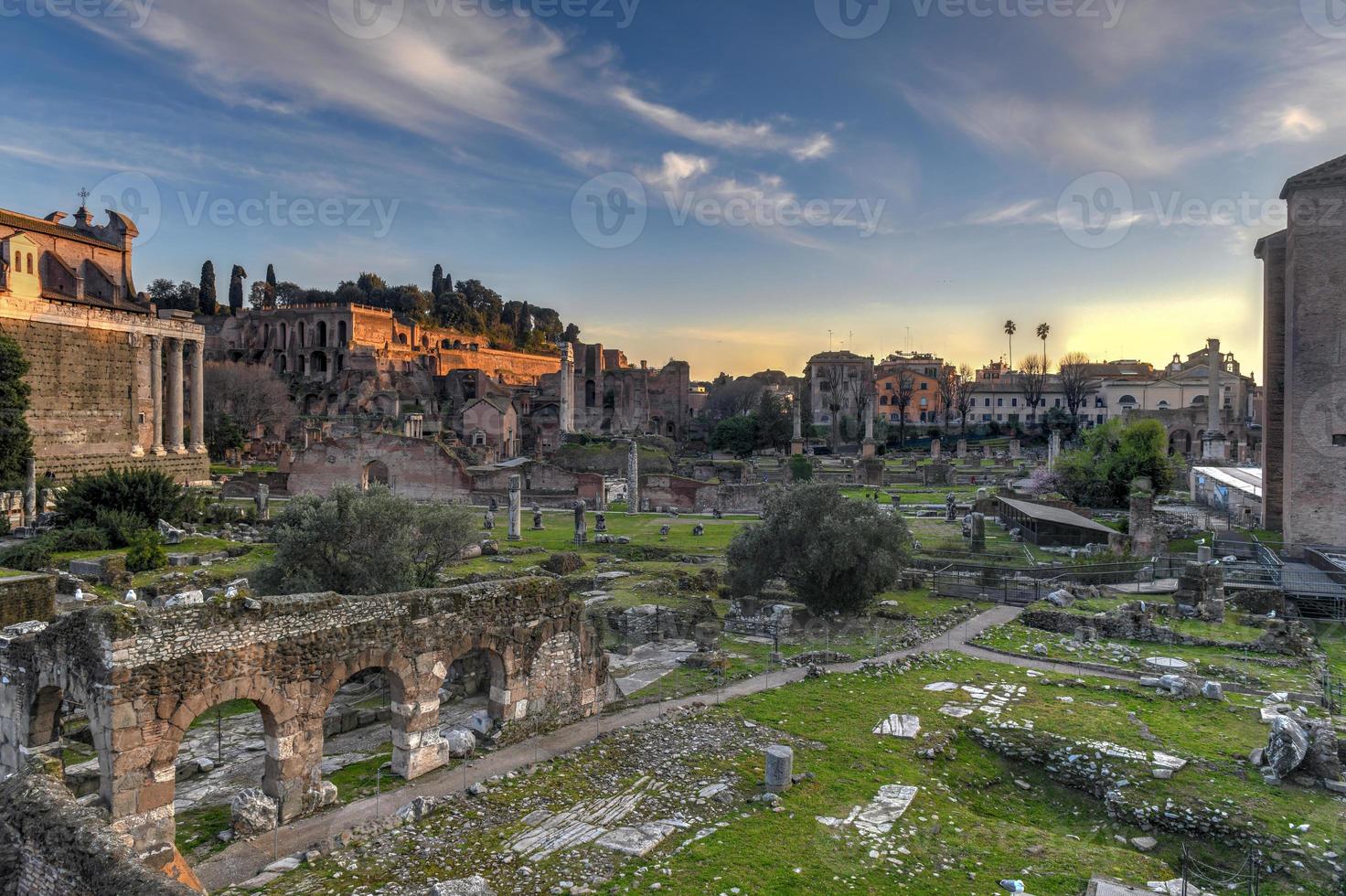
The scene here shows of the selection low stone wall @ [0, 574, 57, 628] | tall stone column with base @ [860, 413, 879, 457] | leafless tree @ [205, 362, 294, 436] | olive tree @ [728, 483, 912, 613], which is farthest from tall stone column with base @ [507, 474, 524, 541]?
leafless tree @ [205, 362, 294, 436]

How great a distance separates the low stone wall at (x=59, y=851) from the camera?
21.4 ft

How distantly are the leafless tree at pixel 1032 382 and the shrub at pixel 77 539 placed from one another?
3014 inches

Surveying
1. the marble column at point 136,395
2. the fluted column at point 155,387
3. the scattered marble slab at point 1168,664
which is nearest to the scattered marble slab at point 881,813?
the scattered marble slab at point 1168,664

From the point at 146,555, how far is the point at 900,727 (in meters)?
24.5

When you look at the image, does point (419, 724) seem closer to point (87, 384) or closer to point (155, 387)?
point (87, 384)

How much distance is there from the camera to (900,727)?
490 inches

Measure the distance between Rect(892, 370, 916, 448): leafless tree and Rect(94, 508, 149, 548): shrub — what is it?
62398 millimetres

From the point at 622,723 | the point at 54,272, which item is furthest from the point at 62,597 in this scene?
the point at 54,272

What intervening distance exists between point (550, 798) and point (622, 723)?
2.84 meters

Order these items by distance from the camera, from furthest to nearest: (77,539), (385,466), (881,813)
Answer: (385,466) → (77,539) → (881,813)

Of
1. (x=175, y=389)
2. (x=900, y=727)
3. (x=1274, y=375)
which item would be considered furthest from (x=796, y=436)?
(x=900, y=727)

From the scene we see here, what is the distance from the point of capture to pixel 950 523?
35719 mm

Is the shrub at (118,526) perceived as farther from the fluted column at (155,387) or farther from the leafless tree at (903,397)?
the leafless tree at (903,397)

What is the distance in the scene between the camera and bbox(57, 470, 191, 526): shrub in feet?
101
